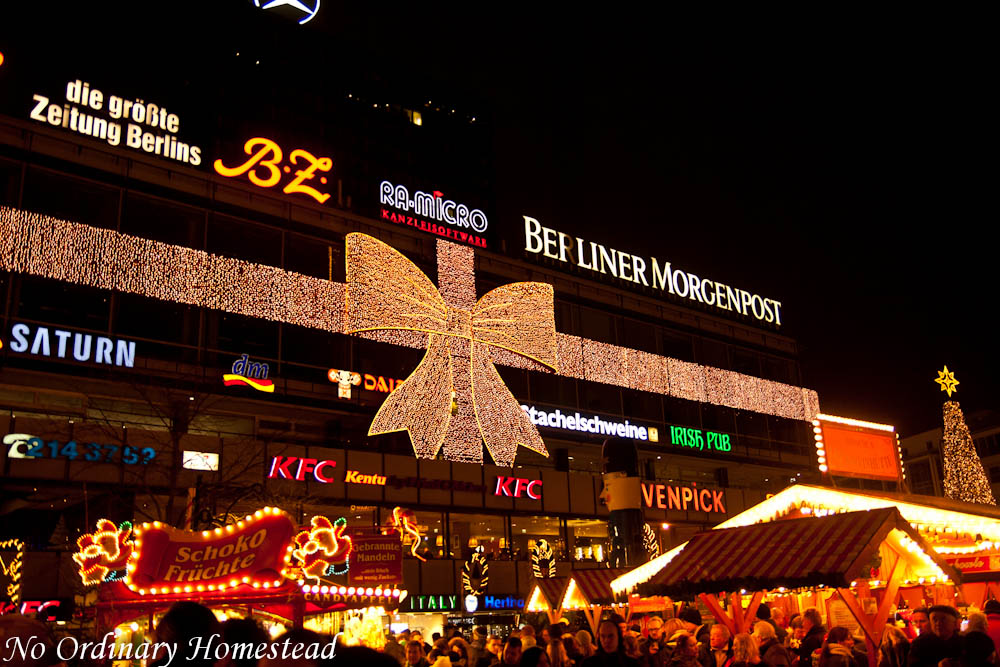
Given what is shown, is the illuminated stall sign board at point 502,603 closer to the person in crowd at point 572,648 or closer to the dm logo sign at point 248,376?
the dm logo sign at point 248,376

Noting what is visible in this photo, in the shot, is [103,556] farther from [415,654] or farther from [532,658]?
[532,658]

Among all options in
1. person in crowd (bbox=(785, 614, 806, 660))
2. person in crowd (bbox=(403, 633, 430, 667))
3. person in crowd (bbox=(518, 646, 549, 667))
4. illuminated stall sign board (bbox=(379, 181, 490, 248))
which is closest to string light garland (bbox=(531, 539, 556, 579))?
illuminated stall sign board (bbox=(379, 181, 490, 248))

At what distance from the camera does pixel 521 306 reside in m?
33.2

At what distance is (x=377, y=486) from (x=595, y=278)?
15.8 meters

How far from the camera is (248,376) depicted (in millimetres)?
28812

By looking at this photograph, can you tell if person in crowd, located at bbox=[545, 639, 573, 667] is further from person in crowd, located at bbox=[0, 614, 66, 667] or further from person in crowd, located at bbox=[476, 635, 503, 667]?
person in crowd, located at bbox=[0, 614, 66, 667]

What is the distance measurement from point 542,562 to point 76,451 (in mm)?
17679

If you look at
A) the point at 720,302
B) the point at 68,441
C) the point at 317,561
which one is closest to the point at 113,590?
the point at 317,561

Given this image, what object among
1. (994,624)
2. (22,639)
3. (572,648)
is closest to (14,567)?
(572,648)

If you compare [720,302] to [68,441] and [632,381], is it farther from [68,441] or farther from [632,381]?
[68,441]

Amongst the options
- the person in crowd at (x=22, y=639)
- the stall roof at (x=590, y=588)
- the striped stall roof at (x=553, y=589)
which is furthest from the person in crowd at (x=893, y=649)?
the person in crowd at (x=22, y=639)

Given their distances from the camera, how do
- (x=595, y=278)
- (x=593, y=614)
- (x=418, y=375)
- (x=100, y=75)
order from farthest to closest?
(x=100, y=75), (x=595, y=278), (x=418, y=375), (x=593, y=614)

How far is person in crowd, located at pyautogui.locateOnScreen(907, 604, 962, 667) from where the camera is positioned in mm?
7875

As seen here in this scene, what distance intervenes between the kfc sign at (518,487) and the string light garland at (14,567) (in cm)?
1625
